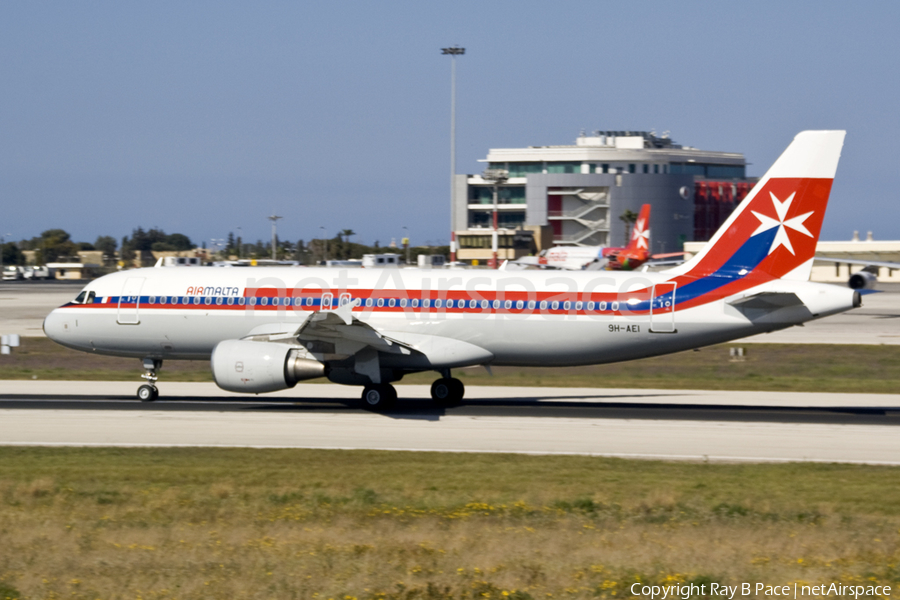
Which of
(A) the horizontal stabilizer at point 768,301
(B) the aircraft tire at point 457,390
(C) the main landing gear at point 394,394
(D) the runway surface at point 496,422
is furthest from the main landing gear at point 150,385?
(A) the horizontal stabilizer at point 768,301

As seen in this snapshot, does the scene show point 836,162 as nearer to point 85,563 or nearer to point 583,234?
point 85,563

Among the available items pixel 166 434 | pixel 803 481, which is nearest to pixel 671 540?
pixel 803 481

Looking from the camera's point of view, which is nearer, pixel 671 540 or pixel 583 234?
pixel 671 540

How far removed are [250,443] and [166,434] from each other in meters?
2.37

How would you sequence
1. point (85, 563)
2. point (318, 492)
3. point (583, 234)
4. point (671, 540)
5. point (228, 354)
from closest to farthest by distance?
point (85, 563) < point (671, 540) < point (318, 492) < point (228, 354) < point (583, 234)

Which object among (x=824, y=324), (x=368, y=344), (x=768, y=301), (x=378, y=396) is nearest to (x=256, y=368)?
(x=368, y=344)

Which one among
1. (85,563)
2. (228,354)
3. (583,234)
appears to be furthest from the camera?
(583,234)

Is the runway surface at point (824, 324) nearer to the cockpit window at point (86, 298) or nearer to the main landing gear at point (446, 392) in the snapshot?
the cockpit window at point (86, 298)

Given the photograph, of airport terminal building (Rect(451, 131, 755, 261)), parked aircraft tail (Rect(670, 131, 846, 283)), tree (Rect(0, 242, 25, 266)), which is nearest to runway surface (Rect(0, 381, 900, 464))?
parked aircraft tail (Rect(670, 131, 846, 283))

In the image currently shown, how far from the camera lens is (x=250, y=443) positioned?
2152 centimetres

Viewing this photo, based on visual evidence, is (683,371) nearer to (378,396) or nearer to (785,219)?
(785,219)

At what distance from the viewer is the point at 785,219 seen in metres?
25.7

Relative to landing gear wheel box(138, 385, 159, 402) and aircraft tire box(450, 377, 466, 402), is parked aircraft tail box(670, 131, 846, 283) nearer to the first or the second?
aircraft tire box(450, 377, 466, 402)

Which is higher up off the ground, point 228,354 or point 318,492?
point 228,354
